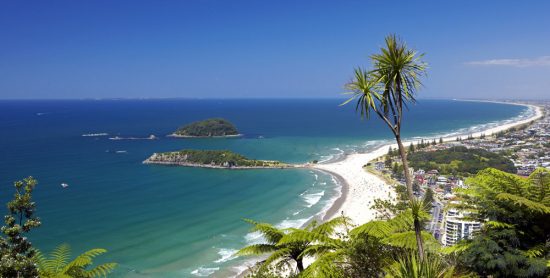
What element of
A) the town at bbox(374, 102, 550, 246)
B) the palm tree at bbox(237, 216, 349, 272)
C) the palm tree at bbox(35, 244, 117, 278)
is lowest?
the town at bbox(374, 102, 550, 246)

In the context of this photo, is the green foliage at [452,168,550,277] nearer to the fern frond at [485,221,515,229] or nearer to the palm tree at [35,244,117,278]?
the fern frond at [485,221,515,229]

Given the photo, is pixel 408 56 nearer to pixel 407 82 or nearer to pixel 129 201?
pixel 407 82

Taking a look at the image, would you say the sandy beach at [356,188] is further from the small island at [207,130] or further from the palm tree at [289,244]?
the small island at [207,130]

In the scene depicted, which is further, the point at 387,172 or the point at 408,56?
the point at 387,172

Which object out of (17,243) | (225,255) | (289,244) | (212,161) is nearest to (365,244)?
(289,244)

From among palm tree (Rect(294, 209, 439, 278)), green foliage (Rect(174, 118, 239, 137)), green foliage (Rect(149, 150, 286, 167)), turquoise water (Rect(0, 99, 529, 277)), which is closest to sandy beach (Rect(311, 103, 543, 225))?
turquoise water (Rect(0, 99, 529, 277))

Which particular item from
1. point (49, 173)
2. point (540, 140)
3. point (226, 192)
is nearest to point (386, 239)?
point (226, 192)

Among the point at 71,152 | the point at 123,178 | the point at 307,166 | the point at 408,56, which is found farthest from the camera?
the point at 71,152

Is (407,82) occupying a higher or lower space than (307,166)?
higher
